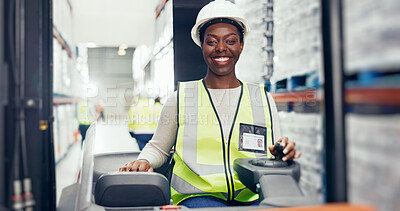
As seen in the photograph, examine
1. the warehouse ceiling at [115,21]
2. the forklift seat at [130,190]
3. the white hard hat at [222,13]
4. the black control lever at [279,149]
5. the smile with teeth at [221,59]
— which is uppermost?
the warehouse ceiling at [115,21]

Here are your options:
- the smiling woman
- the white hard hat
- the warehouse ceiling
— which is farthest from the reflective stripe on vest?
the warehouse ceiling

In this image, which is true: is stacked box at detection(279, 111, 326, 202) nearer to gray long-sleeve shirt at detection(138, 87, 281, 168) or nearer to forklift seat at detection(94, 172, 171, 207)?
gray long-sleeve shirt at detection(138, 87, 281, 168)

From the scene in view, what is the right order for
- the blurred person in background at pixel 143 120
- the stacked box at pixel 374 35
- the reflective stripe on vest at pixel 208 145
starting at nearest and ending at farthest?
the stacked box at pixel 374 35 → the reflective stripe on vest at pixel 208 145 → the blurred person in background at pixel 143 120

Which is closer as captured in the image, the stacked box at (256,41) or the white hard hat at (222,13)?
the white hard hat at (222,13)

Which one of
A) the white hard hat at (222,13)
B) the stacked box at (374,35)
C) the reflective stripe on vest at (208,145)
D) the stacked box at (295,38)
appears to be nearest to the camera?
the stacked box at (374,35)

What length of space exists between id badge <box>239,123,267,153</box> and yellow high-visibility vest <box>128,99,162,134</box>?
1.63 m

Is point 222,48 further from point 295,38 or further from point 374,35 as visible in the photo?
point 295,38

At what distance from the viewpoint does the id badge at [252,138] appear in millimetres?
1657

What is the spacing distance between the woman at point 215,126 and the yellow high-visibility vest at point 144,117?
144 cm

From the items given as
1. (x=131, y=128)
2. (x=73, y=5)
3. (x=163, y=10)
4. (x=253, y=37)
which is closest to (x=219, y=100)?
(x=253, y=37)

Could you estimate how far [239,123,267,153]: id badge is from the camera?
1657 mm

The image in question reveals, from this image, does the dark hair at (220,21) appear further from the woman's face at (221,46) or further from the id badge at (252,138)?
the id badge at (252,138)

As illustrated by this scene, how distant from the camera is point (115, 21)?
5523 mm

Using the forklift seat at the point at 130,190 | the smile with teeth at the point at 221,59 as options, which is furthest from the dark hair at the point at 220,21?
the forklift seat at the point at 130,190
